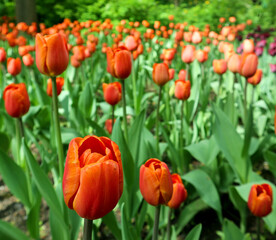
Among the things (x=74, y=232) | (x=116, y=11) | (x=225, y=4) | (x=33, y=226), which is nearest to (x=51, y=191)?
(x=74, y=232)

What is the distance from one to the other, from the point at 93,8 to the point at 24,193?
8.23m

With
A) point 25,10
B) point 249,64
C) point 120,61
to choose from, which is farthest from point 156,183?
point 25,10

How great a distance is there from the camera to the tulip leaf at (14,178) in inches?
54.7

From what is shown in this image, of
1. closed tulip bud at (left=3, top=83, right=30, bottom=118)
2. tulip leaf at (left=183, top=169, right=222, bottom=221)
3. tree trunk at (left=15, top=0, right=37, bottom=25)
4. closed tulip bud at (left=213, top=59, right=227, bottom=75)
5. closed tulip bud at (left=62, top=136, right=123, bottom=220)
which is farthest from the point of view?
tree trunk at (left=15, top=0, right=37, bottom=25)

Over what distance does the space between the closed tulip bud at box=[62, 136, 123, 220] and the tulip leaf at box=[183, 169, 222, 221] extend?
41.6 inches

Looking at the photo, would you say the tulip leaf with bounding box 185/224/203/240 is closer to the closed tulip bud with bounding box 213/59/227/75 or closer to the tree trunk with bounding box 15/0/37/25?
the closed tulip bud with bounding box 213/59/227/75

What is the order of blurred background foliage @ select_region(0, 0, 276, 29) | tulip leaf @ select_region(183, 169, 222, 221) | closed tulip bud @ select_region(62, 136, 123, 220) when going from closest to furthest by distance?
closed tulip bud @ select_region(62, 136, 123, 220)
tulip leaf @ select_region(183, 169, 222, 221)
blurred background foliage @ select_region(0, 0, 276, 29)

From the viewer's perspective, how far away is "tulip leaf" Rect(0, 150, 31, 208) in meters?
1.39

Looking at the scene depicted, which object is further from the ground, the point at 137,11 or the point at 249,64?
the point at 249,64

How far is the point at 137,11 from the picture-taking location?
870 cm

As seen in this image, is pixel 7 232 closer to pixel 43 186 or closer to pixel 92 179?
pixel 43 186

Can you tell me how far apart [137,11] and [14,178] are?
7871 mm

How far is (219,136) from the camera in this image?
1755mm

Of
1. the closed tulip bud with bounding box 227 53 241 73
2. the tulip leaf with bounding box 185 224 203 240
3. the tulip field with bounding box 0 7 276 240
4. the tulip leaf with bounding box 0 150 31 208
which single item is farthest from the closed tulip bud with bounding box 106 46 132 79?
the closed tulip bud with bounding box 227 53 241 73
